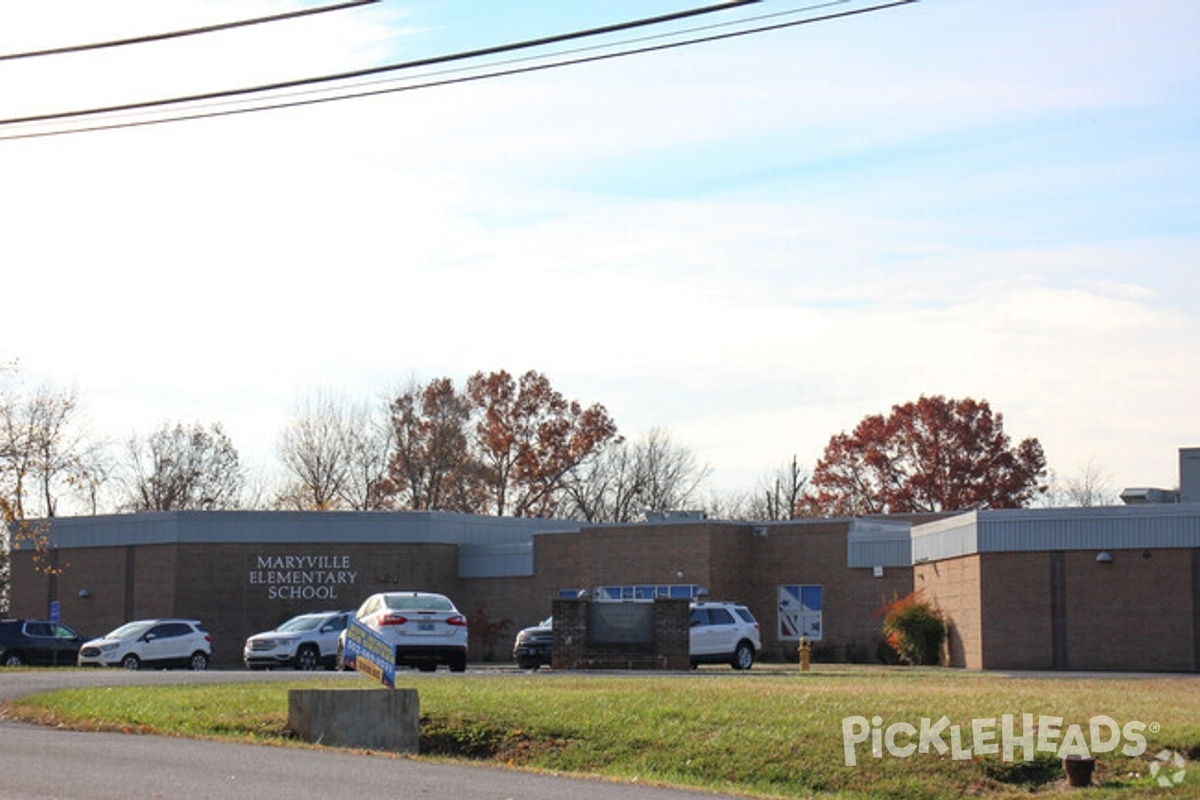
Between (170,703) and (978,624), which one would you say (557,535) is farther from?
(170,703)

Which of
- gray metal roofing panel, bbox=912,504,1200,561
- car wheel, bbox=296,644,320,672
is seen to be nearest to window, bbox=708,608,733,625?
gray metal roofing panel, bbox=912,504,1200,561

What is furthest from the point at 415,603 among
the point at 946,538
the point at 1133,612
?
the point at 1133,612

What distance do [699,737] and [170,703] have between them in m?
7.37

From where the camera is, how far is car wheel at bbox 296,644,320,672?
40.2 m

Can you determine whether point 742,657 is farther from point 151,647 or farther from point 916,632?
point 151,647

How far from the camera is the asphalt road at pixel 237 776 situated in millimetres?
14125

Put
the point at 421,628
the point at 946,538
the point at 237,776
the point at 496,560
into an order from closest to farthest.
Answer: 1. the point at 237,776
2. the point at 421,628
3. the point at 946,538
4. the point at 496,560

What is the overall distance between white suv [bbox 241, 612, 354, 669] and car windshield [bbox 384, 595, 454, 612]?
658 centimetres

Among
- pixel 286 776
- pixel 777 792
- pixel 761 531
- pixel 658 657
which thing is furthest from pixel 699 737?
pixel 761 531

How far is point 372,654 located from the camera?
68.6 feet

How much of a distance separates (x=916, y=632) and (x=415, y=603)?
17.0m

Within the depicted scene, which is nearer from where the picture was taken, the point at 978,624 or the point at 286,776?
the point at 286,776

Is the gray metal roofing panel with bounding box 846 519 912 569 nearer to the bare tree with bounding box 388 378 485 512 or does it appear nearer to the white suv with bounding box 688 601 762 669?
the white suv with bounding box 688 601 762 669

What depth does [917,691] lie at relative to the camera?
24.0 metres
